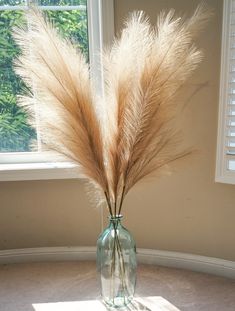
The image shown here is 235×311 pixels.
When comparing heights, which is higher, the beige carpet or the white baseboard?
the white baseboard

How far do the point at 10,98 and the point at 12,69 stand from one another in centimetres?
15

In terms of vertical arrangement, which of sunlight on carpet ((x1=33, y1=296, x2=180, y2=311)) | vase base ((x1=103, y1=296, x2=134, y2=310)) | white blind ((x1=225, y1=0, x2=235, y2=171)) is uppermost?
white blind ((x1=225, y1=0, x2=235, y2=171))

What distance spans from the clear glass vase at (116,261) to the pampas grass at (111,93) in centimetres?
22

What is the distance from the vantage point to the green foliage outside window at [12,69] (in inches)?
62.9

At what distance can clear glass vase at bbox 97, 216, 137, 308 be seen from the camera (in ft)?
4.11

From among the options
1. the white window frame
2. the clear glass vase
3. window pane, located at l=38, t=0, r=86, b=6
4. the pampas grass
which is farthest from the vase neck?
window pane, located at l=38, t=0, r=86, b=6

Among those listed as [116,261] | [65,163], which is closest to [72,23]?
[65,163]

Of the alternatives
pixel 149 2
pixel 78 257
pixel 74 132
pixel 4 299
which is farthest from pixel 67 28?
pixel 4 299

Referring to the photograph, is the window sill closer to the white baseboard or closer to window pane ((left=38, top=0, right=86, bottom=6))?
the white baseboard

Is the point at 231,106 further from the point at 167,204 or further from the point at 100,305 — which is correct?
the point at 100,305

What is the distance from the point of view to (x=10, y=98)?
1685mm

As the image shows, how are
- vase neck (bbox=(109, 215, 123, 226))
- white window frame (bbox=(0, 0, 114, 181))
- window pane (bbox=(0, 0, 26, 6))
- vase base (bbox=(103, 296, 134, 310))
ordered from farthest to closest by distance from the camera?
window pane (bbox=(0, 0, 26, 6)), white window frame (bbox=(0, 0, 114, 181)), vase base (bbox=(103, 296, 134, 310)), vase neck (bbox=(109, 215, 123, 226))

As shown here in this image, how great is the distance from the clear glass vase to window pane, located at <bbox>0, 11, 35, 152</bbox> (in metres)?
0.74

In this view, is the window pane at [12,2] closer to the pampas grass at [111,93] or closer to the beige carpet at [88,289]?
the pampas grass at [111,93]
